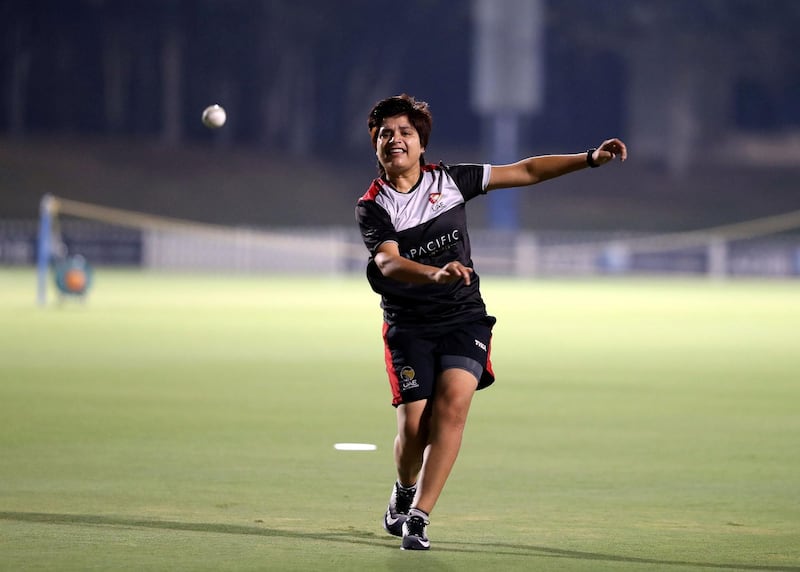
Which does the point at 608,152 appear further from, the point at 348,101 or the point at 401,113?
the point at 348,101

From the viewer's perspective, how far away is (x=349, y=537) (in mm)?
8359

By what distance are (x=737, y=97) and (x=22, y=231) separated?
39602 millimetres

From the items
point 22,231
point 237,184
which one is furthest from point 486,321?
point 237,184

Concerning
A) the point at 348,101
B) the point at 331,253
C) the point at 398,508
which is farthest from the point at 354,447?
the point at 348,101

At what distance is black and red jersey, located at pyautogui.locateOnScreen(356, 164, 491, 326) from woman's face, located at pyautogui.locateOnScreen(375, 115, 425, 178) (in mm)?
128

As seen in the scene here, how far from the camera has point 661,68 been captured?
244 feet

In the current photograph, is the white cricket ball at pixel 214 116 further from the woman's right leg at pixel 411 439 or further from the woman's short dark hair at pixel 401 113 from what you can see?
the woman's right leg at pixel 411 439

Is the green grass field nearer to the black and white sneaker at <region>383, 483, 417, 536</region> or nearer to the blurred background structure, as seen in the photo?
the black and white sneaker at <region>383, 483, 417, 536</region>

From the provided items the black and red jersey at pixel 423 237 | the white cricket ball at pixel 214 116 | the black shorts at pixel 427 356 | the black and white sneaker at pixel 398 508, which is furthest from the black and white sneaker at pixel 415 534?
the white cricket ball at pixel 214 116

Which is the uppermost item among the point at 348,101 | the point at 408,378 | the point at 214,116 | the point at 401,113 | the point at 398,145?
the point at 348,101

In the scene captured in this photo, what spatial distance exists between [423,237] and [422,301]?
30cm

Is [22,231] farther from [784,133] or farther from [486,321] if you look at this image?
[486,321]

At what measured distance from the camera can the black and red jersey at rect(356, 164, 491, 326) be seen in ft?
27.0

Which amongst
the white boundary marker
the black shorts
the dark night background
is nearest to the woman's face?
the black shorts
